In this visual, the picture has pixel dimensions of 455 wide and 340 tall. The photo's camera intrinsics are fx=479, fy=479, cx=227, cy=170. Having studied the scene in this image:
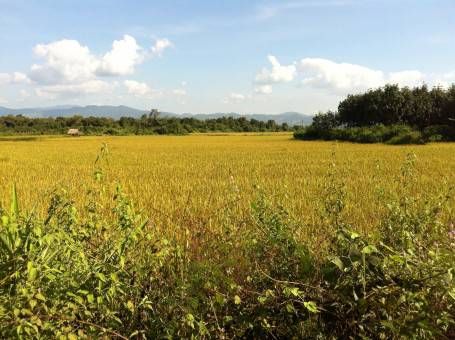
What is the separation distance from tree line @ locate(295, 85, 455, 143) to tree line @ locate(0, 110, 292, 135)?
26.9 meters

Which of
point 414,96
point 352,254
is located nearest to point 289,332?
point 352,254

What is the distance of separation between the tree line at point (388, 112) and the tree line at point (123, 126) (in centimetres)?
2690

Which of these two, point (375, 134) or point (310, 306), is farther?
point (375, 134)

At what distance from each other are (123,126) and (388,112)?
45.0 metres

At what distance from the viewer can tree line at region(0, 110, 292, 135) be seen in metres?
73.9

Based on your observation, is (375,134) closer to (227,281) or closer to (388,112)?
(388,112)

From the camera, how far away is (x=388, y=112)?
49.6 metres

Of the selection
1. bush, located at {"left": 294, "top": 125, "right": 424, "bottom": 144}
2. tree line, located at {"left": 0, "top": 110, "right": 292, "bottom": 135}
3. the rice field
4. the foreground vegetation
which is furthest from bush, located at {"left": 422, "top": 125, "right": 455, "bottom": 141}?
tree line, located at {"left": 0, "top": 110, "right": 292, "bottom": 135}

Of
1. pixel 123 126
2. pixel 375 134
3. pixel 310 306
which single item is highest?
pixel 123 126

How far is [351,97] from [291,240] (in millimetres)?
55153

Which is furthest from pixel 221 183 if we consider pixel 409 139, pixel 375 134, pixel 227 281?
pixel 375 134

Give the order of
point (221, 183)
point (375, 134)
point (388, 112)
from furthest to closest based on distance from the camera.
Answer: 1. point (388, 112)
2. point (375, 134)
3. point (221, 183)

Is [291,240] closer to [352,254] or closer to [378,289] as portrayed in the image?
[352,254]

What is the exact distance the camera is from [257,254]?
11.5 ft
